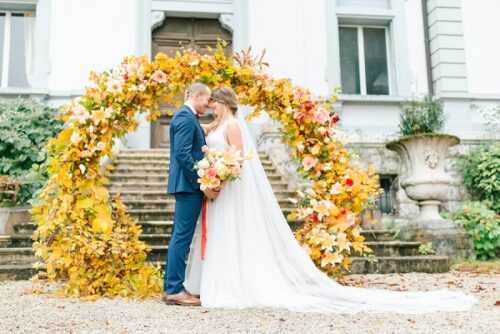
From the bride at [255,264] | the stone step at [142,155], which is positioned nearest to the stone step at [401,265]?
the bride at [255,264]

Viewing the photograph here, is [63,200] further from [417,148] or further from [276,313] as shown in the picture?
[417,148]

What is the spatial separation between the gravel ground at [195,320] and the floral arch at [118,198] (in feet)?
1.30

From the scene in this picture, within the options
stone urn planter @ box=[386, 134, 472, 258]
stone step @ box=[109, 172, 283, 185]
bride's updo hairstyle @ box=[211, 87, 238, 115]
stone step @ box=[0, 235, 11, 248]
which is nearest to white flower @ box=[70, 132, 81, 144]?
bride's updo hairstyle @ box=[211, 87, 238, 115]

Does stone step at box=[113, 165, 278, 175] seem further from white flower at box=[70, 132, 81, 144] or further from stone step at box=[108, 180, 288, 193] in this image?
white flower at box=[70, 132, 81, 144]

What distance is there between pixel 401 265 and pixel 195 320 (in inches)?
134

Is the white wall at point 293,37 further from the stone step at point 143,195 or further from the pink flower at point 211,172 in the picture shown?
the pink flower at point 211,172

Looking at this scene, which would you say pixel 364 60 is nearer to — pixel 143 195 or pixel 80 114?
pixel 143 195

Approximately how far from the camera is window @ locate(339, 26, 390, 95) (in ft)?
33.0

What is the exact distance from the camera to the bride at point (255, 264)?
388 cm

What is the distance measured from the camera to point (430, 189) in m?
6.82

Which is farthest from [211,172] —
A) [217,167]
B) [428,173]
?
[428,173]

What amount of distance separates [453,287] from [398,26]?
22.4ft

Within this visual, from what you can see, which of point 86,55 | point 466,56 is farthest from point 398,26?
point 86,55

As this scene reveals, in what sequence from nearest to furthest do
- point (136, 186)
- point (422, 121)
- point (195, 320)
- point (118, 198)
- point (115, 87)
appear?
1. point (195, 320)
2. point (115, 87)
3. point (118, 198)
4. point (422, 121)
5. point (136, 186)
